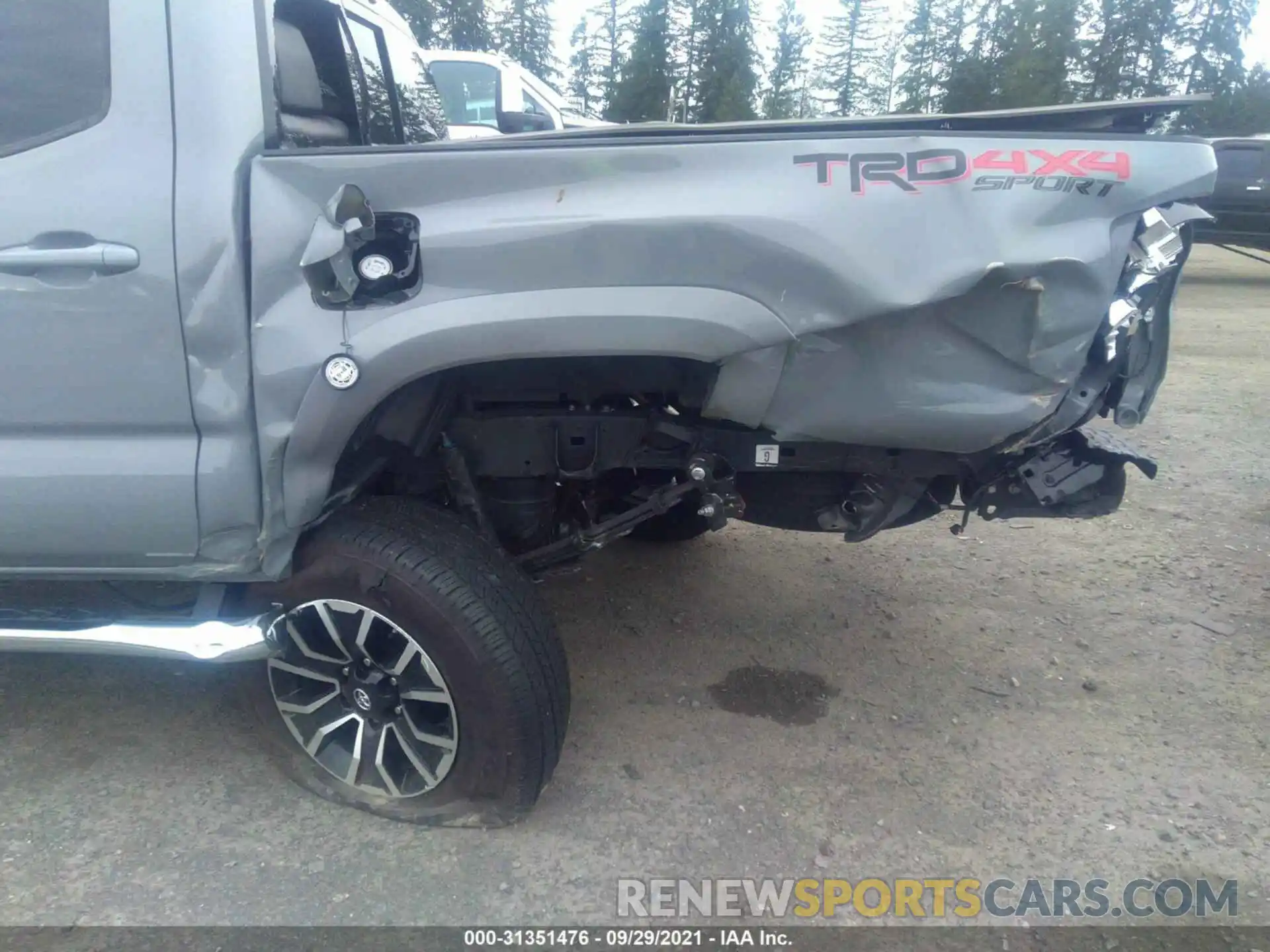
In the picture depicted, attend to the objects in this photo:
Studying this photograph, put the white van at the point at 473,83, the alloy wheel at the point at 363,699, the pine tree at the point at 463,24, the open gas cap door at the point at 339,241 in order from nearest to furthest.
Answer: the open gas cap door at the point at 339,241, the alloy wheel at the point at 363,699, the white van at the point at 473,83, the pine tree at the point at 463,24

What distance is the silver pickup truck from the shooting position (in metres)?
2.07

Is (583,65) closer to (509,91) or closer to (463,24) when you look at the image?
(463,24)

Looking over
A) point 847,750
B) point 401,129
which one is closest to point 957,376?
point 847,750

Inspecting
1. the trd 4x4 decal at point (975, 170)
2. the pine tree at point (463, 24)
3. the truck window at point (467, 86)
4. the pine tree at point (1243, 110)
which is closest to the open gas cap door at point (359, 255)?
the trd 4x4 decal at point (975, 170)

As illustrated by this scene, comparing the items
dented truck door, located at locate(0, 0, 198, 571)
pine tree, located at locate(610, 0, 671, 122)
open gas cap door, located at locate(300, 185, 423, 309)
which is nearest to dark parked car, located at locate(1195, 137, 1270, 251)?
open gas cap door, located at locate(300, 185, 423, 309)

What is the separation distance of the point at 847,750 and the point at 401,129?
2645 mm

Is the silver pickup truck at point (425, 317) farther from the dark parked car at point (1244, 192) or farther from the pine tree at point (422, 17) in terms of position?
the pine tree at point (422, 17)

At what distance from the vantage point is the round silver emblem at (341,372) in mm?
2135

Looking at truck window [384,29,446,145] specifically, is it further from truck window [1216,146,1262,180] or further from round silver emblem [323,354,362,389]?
truck window [1216,146,1262,180]

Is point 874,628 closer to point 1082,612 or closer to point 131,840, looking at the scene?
point 1082,612

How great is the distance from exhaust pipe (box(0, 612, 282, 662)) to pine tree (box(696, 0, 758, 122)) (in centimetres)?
3193

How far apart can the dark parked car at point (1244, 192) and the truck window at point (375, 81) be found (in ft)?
42.8

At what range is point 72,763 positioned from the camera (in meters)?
2.79

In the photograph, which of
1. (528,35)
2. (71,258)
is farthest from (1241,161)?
(528,35)
